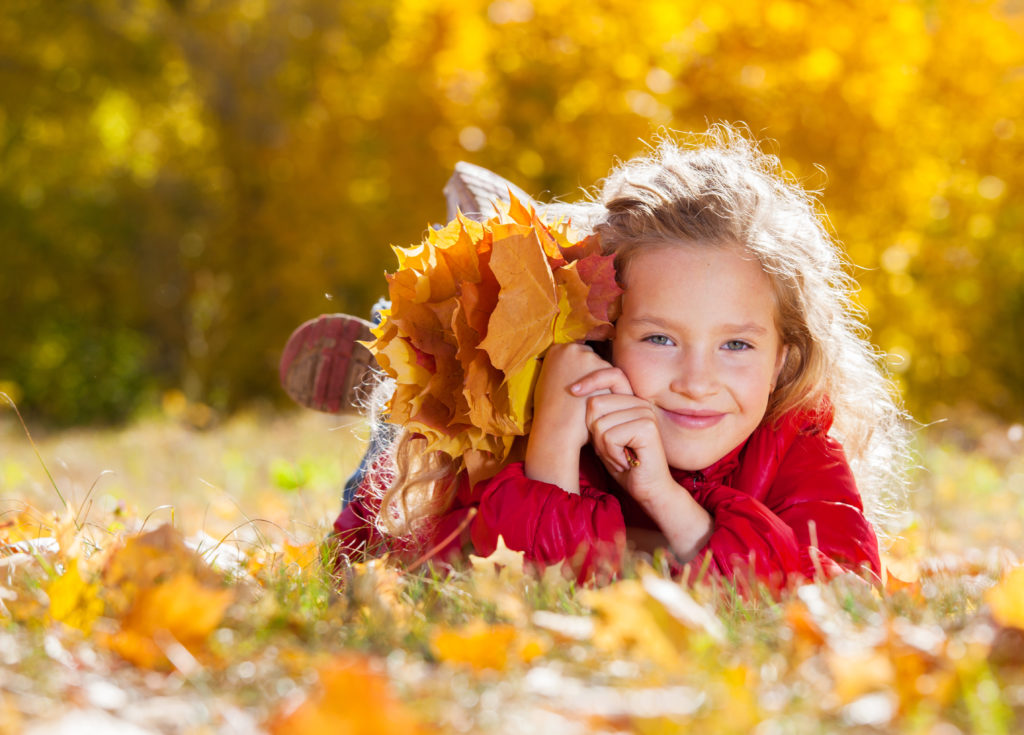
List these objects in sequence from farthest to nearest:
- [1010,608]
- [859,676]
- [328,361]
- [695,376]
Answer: [328,361]
[695,376]
[1010,608]
[859,676]

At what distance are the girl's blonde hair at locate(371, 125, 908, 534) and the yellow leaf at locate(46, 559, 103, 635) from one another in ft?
2.56

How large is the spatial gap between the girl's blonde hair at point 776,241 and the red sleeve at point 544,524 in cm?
50

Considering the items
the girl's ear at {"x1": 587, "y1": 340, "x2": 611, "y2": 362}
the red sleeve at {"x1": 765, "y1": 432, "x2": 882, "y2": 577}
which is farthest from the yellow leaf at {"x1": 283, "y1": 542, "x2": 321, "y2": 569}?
the red sleeve at {"x1": 765, "y1": 432, "x2": 882, "y2": 577}

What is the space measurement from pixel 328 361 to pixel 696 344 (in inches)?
52.4

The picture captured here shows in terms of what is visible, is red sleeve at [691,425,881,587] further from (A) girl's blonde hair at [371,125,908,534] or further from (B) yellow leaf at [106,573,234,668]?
(B) yellow leaf at [106,573,234,668]

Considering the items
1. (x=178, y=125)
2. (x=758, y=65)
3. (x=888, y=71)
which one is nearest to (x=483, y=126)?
(x=758, y=65)

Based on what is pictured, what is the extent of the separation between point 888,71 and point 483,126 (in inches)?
111

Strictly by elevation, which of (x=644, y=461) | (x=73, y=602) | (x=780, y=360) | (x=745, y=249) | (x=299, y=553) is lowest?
(x=299, y=553)

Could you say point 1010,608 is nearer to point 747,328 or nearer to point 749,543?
point 749,543

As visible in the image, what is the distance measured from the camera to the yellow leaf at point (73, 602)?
1356 millimetres

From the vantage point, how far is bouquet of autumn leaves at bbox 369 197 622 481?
1.87 metres

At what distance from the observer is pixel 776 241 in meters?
2.13

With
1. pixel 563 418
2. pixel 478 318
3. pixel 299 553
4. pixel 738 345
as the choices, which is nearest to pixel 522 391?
pixel 563 418

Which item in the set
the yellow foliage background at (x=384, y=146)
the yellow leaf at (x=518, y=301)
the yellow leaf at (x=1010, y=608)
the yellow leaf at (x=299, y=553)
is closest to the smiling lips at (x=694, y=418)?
the yellow leaf at (x=518, y=301)
